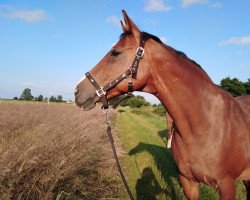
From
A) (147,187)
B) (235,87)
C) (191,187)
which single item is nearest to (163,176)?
(147,187)

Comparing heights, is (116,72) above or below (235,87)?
below

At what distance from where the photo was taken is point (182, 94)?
419cm

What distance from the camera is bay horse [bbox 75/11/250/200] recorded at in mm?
4105

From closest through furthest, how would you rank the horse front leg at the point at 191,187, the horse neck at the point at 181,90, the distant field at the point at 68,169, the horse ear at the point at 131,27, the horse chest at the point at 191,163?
the horse ear at the point at 131,27, the horse neck at the point at 181,90, the horse chest at the point at 191,163, the horse front leg at the point at 191,187, the distant field at the point at 68,169

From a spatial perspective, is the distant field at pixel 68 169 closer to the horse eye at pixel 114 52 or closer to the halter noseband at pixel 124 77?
the halter noseband at pixel 124 77

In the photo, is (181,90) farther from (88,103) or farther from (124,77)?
(88,103)

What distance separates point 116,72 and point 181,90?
0.87 m

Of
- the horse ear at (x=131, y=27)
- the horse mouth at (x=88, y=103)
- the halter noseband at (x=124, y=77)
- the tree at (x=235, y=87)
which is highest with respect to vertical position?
the tree at (x=235, y=87)

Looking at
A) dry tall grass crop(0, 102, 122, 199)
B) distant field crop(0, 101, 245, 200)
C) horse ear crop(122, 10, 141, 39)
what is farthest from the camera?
distant field crop(0, 101, 245, 200)

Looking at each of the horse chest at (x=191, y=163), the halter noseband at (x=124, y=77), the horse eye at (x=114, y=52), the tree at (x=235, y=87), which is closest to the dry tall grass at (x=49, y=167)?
the halter noseband at (x=124, y=77)

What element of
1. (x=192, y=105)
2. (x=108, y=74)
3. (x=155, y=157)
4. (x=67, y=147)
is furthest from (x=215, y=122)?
(x=155, y=157)

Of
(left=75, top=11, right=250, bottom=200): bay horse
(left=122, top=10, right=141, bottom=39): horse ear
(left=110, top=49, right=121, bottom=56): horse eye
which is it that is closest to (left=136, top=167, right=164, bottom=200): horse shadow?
(left=75, top=11, right=250, bottom=200): bay horse

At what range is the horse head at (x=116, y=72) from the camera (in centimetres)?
409

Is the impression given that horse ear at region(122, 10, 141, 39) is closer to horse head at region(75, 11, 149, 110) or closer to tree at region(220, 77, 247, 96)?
horse head at region(75, 11, 149, 110)
